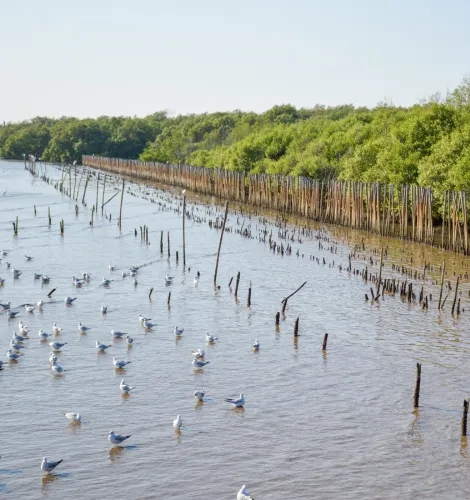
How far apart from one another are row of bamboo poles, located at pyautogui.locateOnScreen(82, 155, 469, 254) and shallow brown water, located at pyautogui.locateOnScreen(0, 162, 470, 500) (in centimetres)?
1008

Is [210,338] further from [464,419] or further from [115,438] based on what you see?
[464,419]

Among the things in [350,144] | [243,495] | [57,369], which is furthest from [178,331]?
[350,144]

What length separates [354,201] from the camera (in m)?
52.8

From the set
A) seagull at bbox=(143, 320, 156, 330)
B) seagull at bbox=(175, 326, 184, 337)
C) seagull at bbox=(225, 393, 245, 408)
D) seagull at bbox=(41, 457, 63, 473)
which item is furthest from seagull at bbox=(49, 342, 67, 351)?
seagull at bbox=(41, 457, 63, 473)

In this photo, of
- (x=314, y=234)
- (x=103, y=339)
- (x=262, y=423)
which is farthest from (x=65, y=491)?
(x=314, y=234)

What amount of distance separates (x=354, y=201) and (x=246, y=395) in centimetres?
3420

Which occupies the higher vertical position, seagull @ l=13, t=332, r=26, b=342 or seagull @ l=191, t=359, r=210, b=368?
seagull @ l=13, t=332, r=26, b=342

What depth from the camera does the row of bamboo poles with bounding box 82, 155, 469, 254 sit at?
44438 mm

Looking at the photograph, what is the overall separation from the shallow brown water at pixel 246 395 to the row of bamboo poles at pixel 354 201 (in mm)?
10082

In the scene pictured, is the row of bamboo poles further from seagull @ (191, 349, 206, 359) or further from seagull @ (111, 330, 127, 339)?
seagull @ (191, 349, 206, 359)

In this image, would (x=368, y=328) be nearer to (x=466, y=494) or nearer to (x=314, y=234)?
(x=466, y=494)

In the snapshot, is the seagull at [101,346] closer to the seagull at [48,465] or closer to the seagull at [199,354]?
the seagull at [199,354]

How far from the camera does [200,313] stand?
96.0 ft

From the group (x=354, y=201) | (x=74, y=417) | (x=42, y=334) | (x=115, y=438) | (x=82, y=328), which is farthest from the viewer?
(x=354, y=201)
